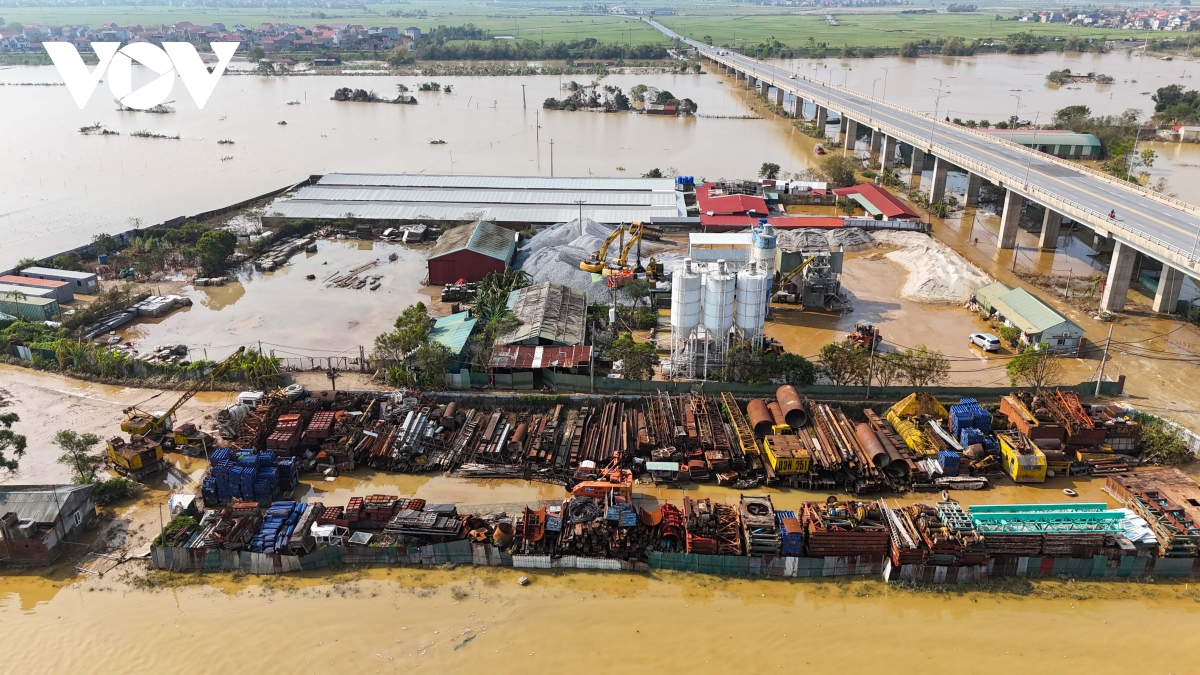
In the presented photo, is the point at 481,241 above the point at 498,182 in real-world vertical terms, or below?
below

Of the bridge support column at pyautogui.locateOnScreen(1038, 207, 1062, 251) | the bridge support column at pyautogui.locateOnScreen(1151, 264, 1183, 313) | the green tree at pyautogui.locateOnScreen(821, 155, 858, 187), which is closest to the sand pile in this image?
the bridge support column at pyautogui.locateOnScreen(1038, 207, 1062, 251)

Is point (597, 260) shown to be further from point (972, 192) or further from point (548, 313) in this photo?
point (972, 192)

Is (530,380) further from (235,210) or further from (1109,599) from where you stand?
(235,210)

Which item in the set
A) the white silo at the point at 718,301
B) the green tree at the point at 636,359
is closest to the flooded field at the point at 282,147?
the green tree at the point at 636,359

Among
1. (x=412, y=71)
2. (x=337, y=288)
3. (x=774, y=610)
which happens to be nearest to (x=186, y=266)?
(x=337, y=288)

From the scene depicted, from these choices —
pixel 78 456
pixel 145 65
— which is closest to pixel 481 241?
pixel 78 456

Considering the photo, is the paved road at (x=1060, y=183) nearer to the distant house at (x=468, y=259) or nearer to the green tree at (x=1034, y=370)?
the green tree at (x=1034, y=370)
